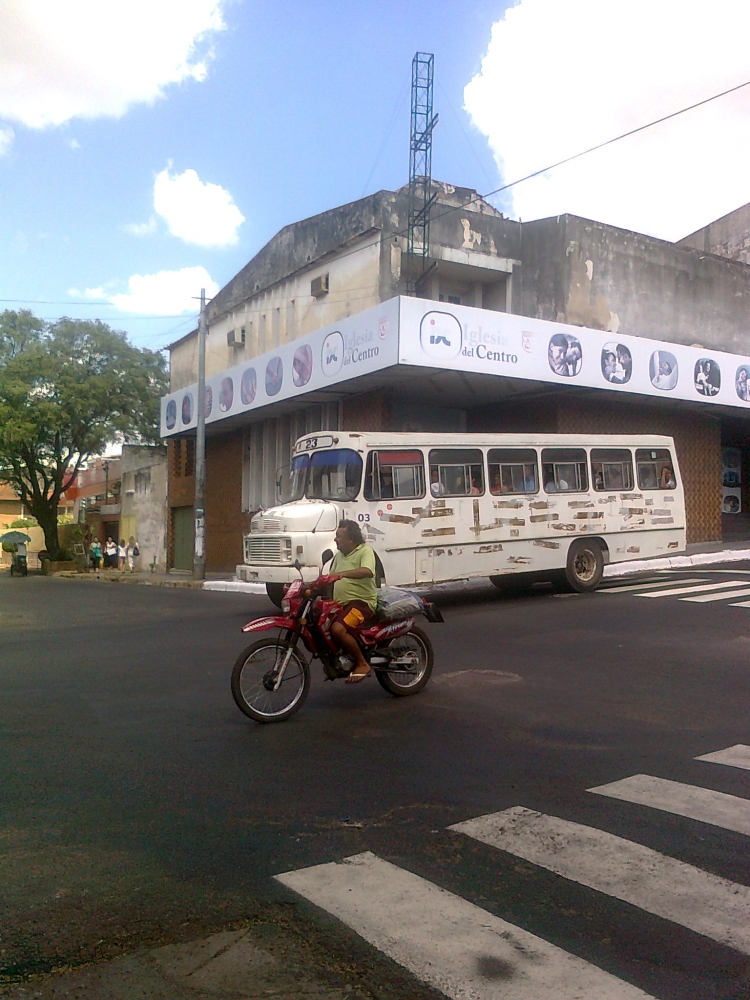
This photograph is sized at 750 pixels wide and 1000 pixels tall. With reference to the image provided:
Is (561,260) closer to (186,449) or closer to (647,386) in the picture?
(647,386)

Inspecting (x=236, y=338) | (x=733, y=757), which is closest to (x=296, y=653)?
(x=733, y=757)

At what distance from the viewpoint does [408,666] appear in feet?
25.0

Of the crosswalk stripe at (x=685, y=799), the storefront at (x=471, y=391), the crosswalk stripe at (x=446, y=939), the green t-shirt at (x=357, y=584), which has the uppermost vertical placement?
the storefront at (x=471, y=391)

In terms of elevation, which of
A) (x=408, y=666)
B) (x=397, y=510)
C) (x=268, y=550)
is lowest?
(x=408, y=666)

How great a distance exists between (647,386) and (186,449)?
771 inches

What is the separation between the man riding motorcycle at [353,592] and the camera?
23.1ft

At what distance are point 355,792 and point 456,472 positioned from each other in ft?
32.9

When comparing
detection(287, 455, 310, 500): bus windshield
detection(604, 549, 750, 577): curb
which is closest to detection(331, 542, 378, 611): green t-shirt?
detection(287, 455, 310, 500): bus windshield

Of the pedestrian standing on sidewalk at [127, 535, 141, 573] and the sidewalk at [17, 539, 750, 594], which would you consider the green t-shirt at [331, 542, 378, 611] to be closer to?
the sidewalk at [17, 539, 750, 594]

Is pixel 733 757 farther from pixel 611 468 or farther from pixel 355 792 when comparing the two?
pixel 611 468

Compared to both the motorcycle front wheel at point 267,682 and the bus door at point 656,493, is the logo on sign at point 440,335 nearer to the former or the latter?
the bus door at point 656,493

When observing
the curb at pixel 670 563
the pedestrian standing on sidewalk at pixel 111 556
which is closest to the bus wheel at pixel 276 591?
the curb at pixel 670 563

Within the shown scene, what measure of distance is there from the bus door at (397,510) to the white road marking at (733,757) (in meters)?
8.18

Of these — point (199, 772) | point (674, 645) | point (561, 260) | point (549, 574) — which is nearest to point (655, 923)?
point (199, 772)
